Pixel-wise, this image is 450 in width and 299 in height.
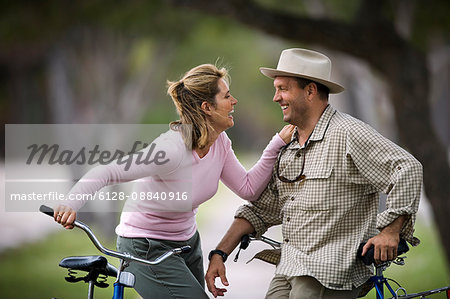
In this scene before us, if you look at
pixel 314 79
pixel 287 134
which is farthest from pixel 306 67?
pixel 287 134

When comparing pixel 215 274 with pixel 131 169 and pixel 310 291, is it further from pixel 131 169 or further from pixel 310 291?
pixel 131 169

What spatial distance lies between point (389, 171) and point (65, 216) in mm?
1586

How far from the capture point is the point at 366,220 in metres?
3.82

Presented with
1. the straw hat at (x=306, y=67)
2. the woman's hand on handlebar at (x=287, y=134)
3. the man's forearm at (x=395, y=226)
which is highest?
the straw hat at (x=306, y=67)

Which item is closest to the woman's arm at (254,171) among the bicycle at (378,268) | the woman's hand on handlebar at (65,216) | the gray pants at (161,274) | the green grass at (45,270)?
the bicycle at (378,268)

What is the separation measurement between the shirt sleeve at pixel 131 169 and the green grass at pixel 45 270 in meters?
6.09

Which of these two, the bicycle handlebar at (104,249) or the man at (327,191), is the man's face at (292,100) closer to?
the man at (327,191)

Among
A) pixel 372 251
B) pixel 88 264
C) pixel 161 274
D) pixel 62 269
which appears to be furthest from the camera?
pixel 62 269

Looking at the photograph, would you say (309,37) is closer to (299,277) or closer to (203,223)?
(299,277)

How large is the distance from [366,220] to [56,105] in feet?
44.7

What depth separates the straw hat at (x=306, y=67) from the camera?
3.93m

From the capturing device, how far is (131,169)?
3668mm

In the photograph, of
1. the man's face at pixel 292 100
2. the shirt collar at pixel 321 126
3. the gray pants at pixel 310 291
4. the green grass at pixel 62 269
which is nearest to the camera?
the gray pants at pixel 310 291

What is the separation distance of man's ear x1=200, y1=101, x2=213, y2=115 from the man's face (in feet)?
1.19
